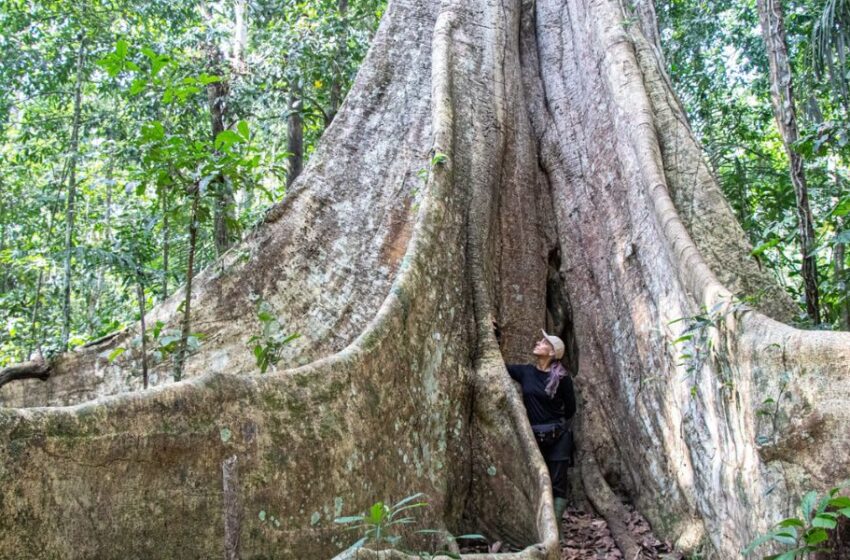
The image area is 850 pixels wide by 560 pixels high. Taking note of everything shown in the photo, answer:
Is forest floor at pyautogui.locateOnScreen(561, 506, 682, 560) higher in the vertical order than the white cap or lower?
lower

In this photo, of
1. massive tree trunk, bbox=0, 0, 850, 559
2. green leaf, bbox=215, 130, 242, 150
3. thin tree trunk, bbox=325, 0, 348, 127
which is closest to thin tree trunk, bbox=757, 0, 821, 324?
massive tree trunk, bbox=0, 0, 850, 559

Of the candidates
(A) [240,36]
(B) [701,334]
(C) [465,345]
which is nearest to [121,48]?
(C) [465,345]

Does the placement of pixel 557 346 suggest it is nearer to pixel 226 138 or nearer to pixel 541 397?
pixel 541 397

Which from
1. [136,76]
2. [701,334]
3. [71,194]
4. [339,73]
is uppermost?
[339,73]

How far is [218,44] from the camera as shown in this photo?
952 cm

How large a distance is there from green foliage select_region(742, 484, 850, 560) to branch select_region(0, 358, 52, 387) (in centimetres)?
424

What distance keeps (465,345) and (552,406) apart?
73 centimetres

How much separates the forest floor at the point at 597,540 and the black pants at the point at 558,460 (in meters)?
0.18

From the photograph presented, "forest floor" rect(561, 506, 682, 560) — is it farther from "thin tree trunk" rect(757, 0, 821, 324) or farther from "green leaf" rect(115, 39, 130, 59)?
"green leaf" rect(115, 39, 130, 59)

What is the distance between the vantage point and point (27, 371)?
5.12 metres

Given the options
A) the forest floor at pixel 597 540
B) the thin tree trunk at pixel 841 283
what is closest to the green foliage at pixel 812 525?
the forest floor at pixel 597 540

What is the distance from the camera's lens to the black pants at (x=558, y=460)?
17.2 ft

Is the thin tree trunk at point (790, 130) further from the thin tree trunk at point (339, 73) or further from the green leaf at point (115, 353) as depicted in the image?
the thin tree trunk at point (339, 73)

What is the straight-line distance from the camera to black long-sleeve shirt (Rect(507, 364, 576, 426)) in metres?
5.31
